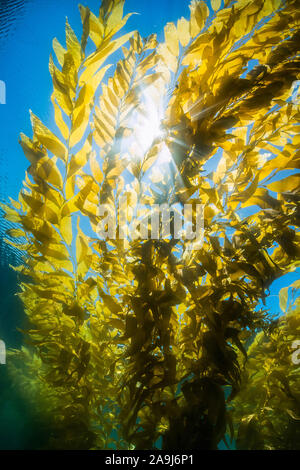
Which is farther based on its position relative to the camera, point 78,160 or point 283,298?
point 283,298

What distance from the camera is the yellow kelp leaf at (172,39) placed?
463 mm

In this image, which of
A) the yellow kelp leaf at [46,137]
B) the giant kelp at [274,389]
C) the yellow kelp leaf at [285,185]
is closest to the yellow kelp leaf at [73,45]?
the yellow kelp leaf at [46,137]

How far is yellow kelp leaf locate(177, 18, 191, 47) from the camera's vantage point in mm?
459

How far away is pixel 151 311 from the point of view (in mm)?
398

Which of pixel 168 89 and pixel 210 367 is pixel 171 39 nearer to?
pixel 168 89

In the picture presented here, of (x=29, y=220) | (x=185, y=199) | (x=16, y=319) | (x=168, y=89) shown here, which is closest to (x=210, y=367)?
(x=185, y=199)

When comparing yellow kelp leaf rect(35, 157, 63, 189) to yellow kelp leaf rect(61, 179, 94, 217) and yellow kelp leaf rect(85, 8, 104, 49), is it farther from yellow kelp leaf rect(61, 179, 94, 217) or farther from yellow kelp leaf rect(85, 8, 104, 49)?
yellow kelp leaf rect(85, 8, 104, 49)

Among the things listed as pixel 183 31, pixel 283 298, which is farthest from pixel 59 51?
pixel 283 298

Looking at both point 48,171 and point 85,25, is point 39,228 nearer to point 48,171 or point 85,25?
point 48,171

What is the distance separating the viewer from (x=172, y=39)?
0.46m

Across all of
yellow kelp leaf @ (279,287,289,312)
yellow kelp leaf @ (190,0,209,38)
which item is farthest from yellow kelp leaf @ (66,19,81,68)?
yellow kelp leaf @ (279,287,289,312)

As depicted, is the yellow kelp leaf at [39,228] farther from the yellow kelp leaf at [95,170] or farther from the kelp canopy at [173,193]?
the yellow kelp leaf at [95,170]

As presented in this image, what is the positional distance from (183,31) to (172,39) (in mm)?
29
